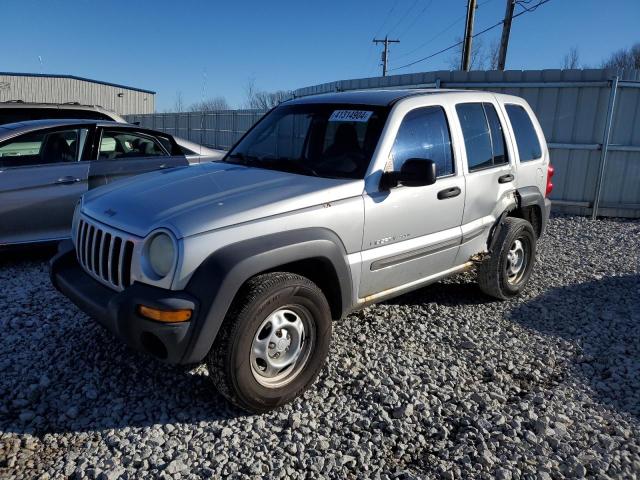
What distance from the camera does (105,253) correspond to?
3156 millimetres

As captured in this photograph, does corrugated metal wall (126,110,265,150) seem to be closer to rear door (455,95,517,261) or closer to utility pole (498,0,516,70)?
utility pole (498,0,516,70)

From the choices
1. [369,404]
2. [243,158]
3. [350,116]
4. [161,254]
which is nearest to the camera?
[161,254]

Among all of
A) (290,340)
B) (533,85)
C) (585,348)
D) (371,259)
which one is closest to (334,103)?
(371,259)

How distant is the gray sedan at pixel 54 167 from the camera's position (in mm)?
5344

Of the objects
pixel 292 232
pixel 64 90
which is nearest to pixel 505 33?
pixel 292 232

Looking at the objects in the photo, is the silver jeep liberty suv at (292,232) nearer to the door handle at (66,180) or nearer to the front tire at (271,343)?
the front tire at (271,343)

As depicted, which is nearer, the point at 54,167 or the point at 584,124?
the point at 54,167

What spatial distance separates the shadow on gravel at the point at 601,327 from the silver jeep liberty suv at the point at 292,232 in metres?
0.64

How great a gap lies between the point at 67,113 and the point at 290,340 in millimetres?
6807

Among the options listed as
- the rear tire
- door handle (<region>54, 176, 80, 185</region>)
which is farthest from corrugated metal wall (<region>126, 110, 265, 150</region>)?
the rear tire

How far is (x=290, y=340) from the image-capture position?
3.22m

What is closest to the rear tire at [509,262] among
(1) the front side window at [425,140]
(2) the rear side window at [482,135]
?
(2) the rear side window at [482,135]

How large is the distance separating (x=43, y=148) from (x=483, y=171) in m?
4.60

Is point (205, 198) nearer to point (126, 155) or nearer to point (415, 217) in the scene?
point (415, 217)
